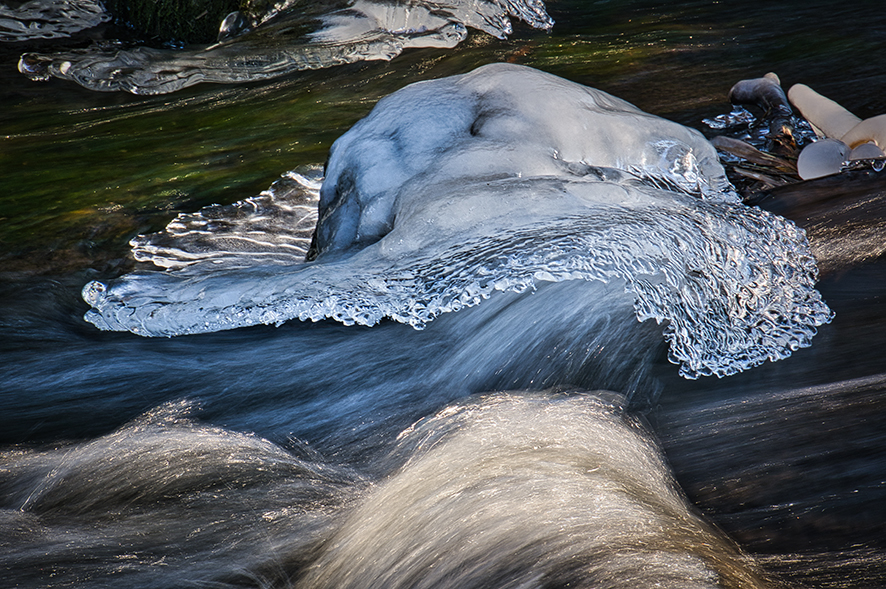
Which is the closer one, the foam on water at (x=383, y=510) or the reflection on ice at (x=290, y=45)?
the foam on water at (x=383, y=510)

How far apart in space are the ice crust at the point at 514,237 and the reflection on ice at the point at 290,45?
2.49 meters

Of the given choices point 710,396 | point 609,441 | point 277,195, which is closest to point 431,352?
point 609,441

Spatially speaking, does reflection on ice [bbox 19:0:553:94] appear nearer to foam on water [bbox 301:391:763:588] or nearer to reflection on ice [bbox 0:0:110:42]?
reflection on ice [bbox 0:0:110:42]

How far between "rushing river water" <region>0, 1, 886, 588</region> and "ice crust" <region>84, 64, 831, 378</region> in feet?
0.05

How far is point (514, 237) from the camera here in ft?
8.54

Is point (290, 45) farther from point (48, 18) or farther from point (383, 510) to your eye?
point (383, 510)

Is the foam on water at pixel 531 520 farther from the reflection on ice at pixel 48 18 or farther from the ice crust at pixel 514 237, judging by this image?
the reflection on ice at pixel 48 18

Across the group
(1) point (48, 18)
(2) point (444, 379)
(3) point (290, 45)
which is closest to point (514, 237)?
(2) point (444, 379)

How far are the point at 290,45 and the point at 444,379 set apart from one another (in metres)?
4.32

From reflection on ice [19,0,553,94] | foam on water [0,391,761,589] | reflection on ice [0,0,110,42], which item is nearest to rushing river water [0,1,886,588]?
foam on water [0,391,761,589]

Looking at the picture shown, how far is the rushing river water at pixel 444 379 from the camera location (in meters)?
1.71

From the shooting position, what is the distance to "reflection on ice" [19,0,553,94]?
557 centimetres

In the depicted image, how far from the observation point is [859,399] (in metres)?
2.15

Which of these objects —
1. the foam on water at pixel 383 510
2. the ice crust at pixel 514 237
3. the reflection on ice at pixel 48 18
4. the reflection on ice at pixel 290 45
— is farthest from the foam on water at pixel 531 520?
the reflection on ice at pixel 48 18
